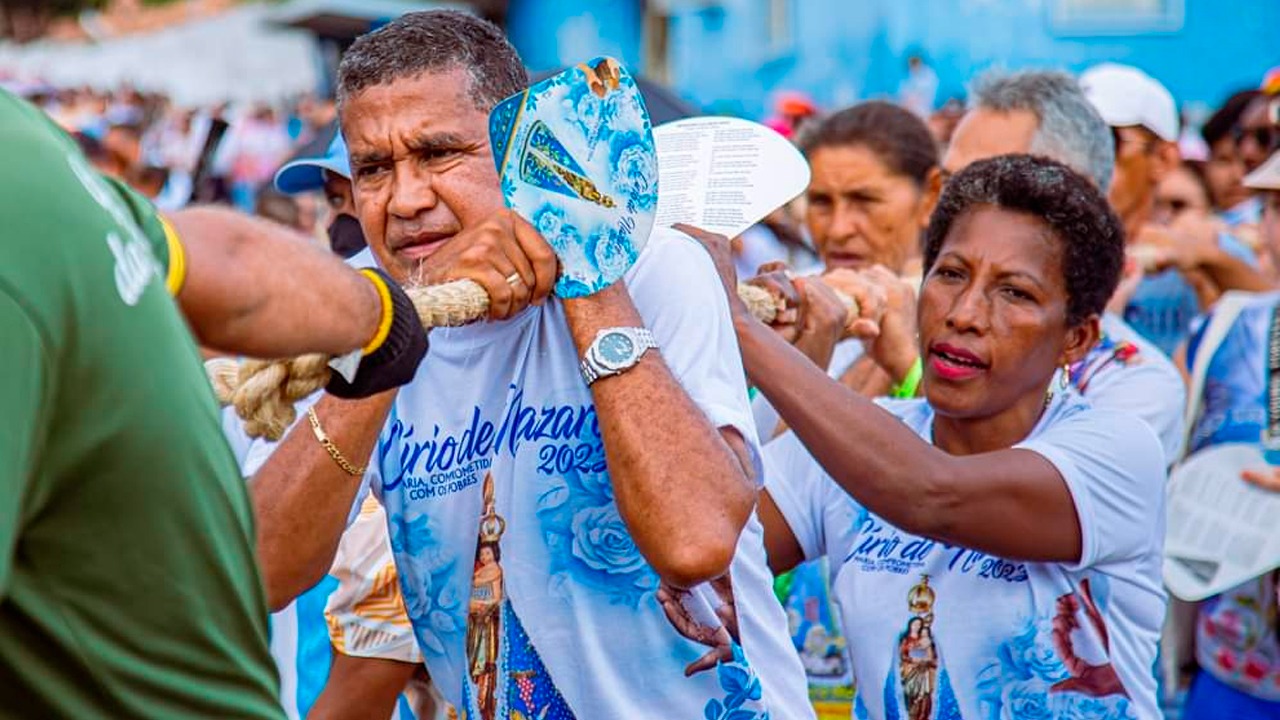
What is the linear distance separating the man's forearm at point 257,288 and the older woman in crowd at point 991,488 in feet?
3.86

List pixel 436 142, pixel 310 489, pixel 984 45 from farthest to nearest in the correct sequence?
pixel 984 45 → pixel 436 142 → pixel 310 489

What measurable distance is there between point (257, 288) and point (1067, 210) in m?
2.12

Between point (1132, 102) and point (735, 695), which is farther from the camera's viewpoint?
point (1132, 102)

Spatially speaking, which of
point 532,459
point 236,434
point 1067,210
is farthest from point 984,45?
point 532,459

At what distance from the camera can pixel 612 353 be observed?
247 centimetres

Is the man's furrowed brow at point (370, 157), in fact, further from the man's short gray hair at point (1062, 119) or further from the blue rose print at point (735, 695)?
the man's short gray hair at point (1062, 119)

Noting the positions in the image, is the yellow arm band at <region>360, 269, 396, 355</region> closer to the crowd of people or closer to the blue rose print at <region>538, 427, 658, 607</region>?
the crowd of people

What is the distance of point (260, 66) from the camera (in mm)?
33781

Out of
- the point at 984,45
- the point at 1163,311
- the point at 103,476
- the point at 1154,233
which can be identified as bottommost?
the point at 984,45

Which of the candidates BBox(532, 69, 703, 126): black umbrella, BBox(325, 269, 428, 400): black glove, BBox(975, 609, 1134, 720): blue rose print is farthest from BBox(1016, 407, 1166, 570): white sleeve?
BBox(532, 69, 703, 126): black umbrella

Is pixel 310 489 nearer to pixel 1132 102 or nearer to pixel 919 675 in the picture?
pixel 919 675

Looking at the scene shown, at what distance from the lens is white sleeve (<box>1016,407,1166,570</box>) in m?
3.22

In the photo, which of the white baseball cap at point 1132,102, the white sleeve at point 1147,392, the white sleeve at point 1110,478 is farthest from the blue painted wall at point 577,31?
the white sleeve at point 1110,478

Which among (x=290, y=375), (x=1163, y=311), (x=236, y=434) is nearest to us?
(x=290, y=375)
